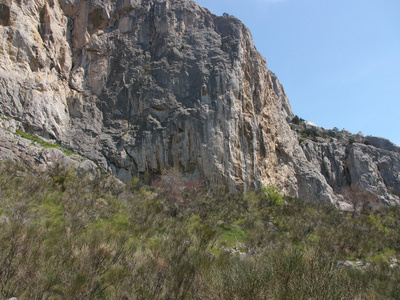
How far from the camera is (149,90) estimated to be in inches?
885

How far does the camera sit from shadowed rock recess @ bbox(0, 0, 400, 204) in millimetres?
18703

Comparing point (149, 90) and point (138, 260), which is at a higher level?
point (149, 90)

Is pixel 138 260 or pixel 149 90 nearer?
pixel 138 260

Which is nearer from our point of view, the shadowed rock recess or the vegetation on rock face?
the vegetation on rock face

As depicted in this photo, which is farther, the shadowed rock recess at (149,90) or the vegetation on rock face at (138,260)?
the shadowed rock recess at (149,90)

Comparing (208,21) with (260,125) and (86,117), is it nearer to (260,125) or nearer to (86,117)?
(260,125)

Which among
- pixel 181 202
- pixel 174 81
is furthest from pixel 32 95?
pixel 181 202

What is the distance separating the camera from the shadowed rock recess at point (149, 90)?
1870 cm

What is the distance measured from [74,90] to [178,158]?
1082 centimetres

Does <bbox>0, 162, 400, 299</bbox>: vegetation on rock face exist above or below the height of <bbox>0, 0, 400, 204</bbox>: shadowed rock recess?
below

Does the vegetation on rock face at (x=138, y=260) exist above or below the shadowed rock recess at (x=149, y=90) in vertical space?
below

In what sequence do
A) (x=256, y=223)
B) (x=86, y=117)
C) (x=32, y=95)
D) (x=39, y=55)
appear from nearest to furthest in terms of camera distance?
(x=256, y=223) < (x=32, y=95) < (x=39, y=55) < (x=86, y=117)

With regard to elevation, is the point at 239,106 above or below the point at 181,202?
above

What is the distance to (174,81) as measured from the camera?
22.9 m
